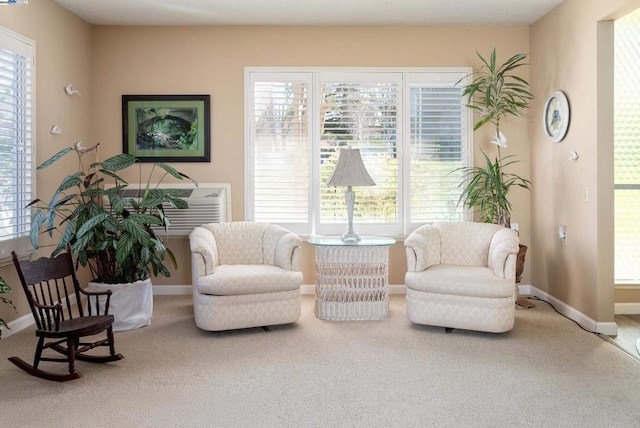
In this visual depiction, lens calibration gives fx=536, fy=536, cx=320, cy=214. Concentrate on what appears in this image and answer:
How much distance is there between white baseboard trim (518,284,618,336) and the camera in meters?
4.12

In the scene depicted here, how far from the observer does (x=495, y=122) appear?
5.44m

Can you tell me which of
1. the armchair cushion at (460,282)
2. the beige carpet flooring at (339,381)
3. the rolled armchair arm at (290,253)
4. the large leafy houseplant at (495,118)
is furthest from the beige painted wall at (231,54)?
the beige carpet flooring at (339,381)

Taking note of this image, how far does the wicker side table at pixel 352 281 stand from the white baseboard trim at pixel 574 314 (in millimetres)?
1573

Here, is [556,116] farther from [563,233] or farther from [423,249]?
[423,249]

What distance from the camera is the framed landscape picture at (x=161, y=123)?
546 cm

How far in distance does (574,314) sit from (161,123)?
4266mm

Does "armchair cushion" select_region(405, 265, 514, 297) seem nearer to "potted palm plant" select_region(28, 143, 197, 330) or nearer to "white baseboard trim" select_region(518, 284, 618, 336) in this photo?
"white baseboard trim" select_region(518, 284, 618, 336)

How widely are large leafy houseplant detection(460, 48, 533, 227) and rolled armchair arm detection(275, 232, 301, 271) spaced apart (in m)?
1.63

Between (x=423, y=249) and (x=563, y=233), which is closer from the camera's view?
(x=423, y=249)

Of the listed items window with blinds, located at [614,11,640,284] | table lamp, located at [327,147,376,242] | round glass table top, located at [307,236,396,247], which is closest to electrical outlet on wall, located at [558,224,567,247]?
window with blinds, located at [614,11,640,284]

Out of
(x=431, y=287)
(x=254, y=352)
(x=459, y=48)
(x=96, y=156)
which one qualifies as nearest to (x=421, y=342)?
(x=431, y=287)

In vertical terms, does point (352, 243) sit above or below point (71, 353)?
above

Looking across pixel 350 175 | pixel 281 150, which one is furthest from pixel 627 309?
pixel 281 150

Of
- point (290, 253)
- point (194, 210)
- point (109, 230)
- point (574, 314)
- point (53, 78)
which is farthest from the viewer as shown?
point (194, 210)
